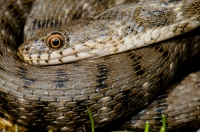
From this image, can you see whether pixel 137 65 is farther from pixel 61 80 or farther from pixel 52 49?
pixel 52 49

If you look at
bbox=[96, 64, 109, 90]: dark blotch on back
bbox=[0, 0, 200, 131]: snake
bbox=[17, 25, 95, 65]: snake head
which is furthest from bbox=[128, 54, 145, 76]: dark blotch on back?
bbox=[17, 25, 95, 65]: snake head

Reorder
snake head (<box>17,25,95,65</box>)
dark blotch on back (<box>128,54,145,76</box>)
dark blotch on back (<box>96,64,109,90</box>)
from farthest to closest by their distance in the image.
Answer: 1. snake head (<box>17,25,95,65</box>)
2. dark blotch on back (<box>128,54,145,76</box>)
3. dark blotch on back (<box>96,64,109,90</box>)

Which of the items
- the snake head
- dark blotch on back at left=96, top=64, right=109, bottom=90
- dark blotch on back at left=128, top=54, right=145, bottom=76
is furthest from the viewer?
the snake head

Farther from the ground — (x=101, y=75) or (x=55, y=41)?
(x=55, y=41)

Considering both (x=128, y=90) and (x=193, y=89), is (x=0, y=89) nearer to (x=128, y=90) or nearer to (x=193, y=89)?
(x=128, y=90)

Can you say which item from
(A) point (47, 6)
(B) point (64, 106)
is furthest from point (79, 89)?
(A) point (47, 6)

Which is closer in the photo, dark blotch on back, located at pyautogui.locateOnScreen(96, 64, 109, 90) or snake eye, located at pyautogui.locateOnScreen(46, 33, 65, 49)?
dark blotch on back, located at pyautogui.locateOnScreen(96, 64, 109, 90)

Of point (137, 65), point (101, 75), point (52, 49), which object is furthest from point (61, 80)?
point (137, 65)

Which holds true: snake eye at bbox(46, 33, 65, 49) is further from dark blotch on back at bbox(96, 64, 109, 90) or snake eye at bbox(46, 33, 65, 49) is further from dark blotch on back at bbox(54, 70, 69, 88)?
dark blotch on back at bbox(96, 64, 109, 90)
